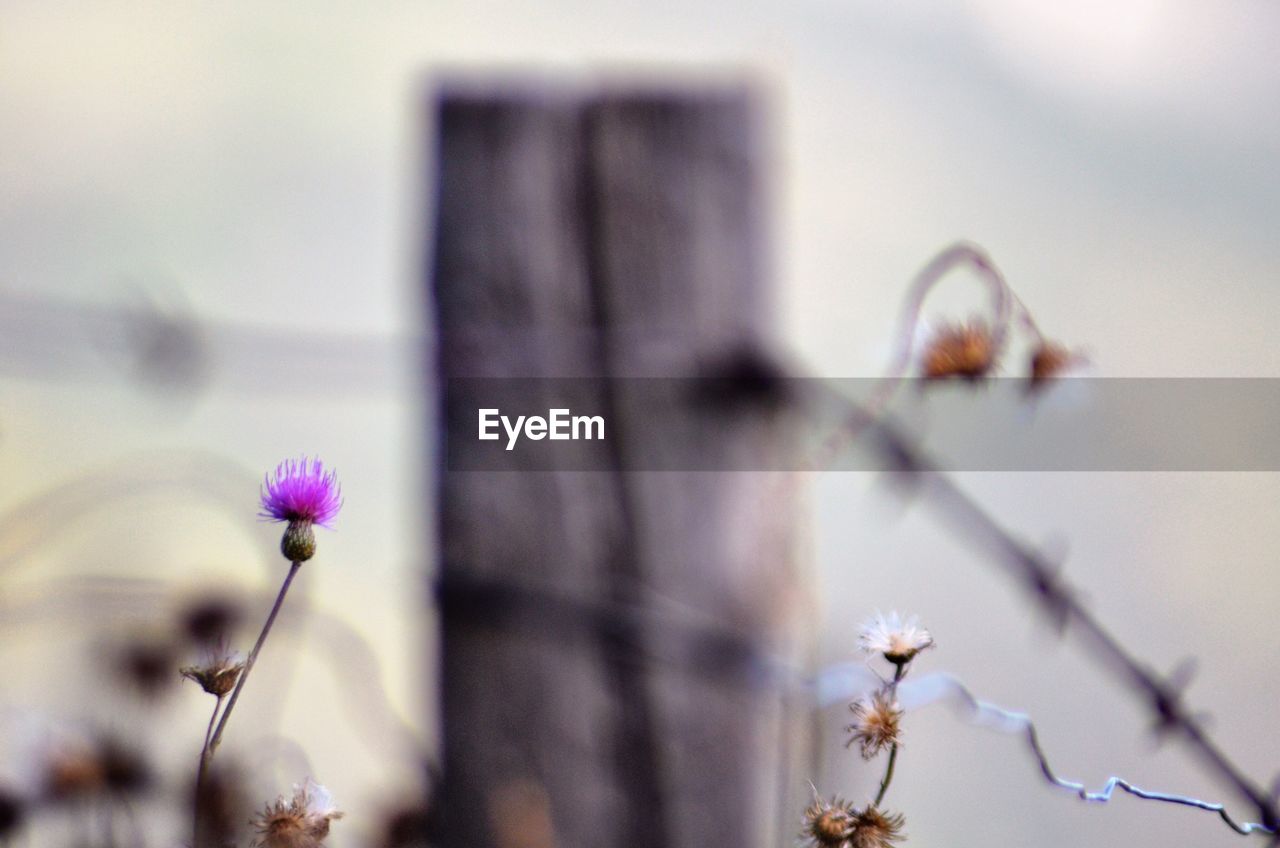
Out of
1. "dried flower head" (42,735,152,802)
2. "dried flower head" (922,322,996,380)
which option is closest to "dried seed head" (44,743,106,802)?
"dried flower head" (42,735,152,802)

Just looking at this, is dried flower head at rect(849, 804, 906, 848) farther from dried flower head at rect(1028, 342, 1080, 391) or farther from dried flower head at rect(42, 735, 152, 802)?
dried flower head at rect(42, 735, 152, 802)

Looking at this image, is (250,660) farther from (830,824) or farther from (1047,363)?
(1047,363)

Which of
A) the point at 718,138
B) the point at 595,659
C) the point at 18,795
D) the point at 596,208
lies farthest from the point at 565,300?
the point at 18,795

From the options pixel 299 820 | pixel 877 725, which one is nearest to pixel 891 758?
pixel 877 725

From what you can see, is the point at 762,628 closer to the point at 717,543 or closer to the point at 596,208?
the point at 717,543

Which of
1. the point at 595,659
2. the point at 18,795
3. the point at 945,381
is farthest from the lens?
the point at 595,659

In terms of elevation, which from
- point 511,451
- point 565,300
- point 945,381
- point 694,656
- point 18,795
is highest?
point 565,300

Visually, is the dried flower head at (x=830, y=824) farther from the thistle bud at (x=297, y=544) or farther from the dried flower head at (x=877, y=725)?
the thistle bud at (x=297, y=544)

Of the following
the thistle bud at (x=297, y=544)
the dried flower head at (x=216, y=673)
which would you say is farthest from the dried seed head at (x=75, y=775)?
the thistle bud at (x=297, y=544)
